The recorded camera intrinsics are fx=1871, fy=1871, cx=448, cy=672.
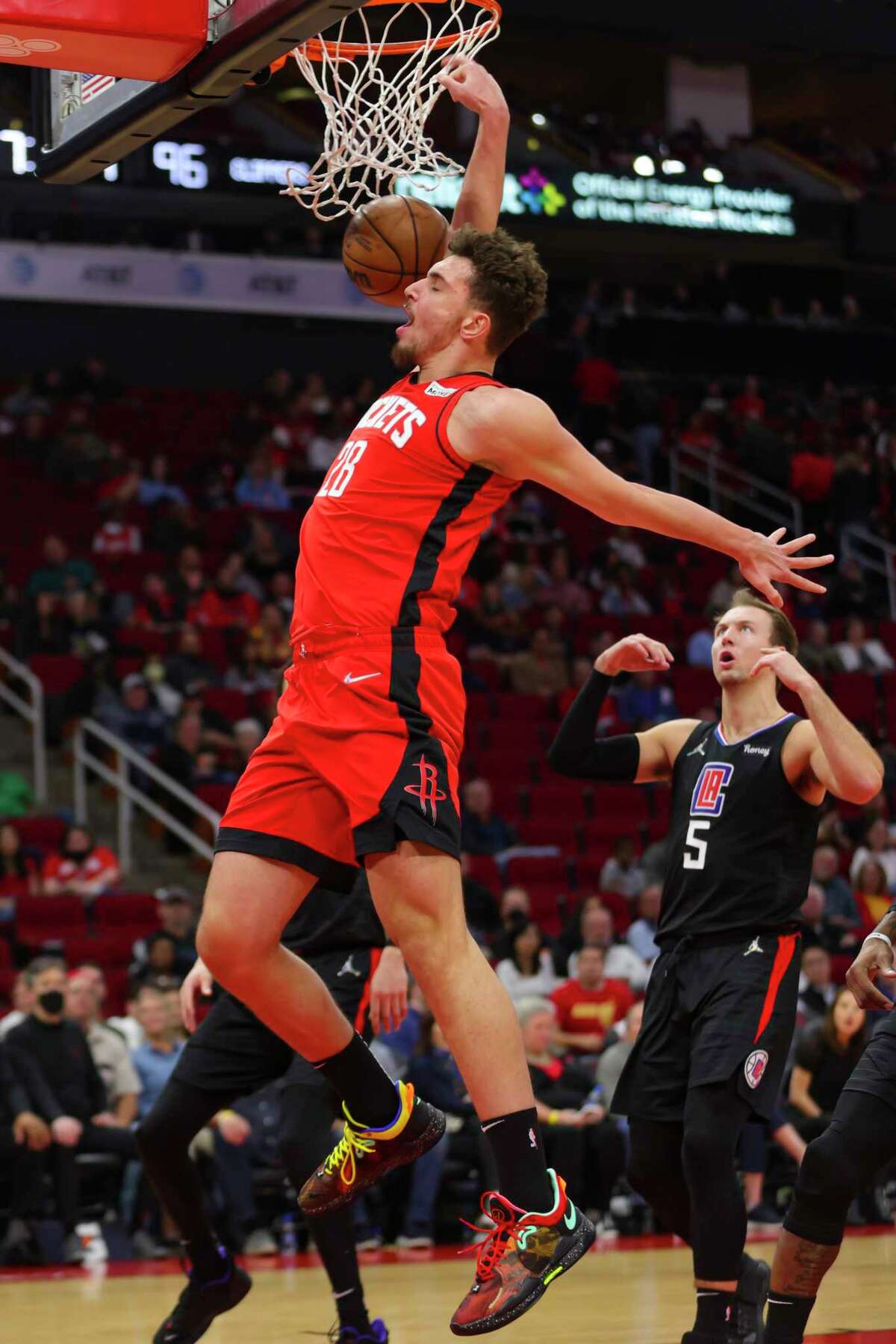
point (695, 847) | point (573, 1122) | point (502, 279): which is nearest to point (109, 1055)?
point (573, 1122)

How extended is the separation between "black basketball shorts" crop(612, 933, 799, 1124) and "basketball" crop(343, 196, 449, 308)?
2172 millimetres

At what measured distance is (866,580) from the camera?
74.8 ft

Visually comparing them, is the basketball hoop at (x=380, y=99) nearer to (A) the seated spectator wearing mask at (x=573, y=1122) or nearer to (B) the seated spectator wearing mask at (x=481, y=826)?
(A) the seated spectator wearing mask at (x=573, y=1122)

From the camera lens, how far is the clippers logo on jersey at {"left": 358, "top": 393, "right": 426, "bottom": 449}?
4676 mm

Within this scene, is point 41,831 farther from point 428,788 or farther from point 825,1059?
point 428,788

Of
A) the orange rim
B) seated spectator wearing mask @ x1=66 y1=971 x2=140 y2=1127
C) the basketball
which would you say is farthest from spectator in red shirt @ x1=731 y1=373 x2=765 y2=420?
the basketball

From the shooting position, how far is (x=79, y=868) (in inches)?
529

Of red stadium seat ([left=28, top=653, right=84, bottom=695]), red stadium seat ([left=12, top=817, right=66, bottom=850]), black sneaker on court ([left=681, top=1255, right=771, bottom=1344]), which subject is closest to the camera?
black sneaker on court ([left=681, top=1255, right=771, bottom=1344])

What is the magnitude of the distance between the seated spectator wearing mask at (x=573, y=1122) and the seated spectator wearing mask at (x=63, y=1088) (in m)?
2.37

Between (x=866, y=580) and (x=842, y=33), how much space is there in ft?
21.8

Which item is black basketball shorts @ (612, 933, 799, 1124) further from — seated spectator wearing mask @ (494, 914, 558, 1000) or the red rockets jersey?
seated spectator wearing mask @ (494, 914, 558, 1000)

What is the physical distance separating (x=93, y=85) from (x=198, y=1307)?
12.5 feet

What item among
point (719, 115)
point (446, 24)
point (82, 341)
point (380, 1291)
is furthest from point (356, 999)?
point (719, 115)

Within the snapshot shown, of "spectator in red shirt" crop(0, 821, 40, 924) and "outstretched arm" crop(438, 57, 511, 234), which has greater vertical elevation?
"outstretched arm" crop(438, 57, 511, 234)
